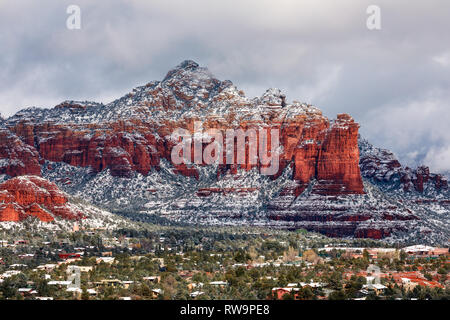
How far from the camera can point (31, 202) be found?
175375mm

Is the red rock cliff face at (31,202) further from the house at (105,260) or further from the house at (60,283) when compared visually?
the house at (60,283)

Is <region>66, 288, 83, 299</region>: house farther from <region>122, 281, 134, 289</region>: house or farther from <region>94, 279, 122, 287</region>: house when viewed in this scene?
<region>122, 281, 134, 289</region>: house

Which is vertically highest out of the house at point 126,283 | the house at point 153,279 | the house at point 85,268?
the house at point 85,268

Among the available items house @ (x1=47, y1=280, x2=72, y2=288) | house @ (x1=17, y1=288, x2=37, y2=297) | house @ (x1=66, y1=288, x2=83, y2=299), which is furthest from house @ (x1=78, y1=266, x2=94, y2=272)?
house @ (x1=17, y1=288, x2=37, y2=297)

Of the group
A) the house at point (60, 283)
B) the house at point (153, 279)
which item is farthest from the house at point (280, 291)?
the house at point (60, 283)

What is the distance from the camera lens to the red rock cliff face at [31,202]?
171m

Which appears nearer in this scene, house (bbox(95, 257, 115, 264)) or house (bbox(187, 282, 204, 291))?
house (bbox(187, 282, 204, 291))

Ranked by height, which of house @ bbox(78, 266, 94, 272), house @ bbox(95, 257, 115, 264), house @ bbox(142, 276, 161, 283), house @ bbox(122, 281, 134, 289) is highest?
house @ bbox(95, 257, 115, 264)

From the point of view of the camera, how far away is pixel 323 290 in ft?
342

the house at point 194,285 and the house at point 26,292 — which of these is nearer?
the house at point 26,292

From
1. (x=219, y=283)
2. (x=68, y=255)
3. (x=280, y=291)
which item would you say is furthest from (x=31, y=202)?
(x=280, y=291)

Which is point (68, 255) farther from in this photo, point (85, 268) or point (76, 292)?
point (76, 292)

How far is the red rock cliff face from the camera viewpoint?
17125 cm
